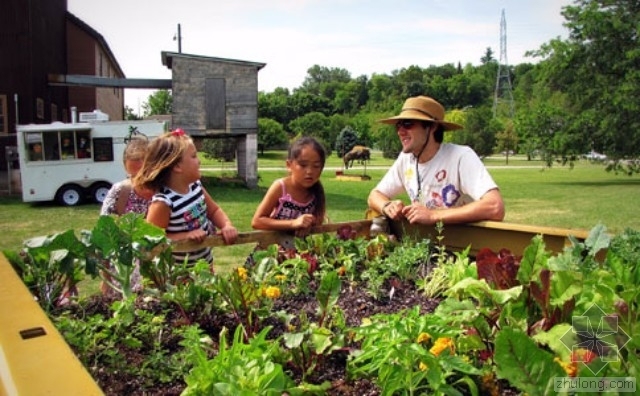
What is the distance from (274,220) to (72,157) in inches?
570

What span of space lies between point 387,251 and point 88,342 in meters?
1.47

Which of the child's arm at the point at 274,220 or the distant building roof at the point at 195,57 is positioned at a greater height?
the distant building roof at the point at 195,57

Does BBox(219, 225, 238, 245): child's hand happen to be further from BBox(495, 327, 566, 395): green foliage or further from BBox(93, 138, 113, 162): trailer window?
BBox(93, 138, 113, 162): trailer window

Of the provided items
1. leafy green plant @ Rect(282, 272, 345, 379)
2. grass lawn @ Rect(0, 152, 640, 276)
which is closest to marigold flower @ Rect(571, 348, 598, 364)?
leafy green plant @ Rect(282, 272, 345, 379)

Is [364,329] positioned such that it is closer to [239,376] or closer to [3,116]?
[239,376]

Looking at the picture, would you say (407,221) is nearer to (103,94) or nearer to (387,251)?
(387,251)

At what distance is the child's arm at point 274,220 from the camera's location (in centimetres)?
275

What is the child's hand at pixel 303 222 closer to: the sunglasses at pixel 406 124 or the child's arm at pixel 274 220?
the child's arm at pixel 274 220

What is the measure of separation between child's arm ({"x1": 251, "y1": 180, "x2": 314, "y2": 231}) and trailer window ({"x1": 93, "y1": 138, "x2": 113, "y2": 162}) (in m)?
13.9

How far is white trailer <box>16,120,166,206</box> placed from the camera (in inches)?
599

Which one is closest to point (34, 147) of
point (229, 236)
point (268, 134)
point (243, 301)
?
point (229, 236)

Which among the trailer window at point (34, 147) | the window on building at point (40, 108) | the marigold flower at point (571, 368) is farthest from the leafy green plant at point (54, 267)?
the window on building at point (40, 108)

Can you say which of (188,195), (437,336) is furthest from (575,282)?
(188,195)
